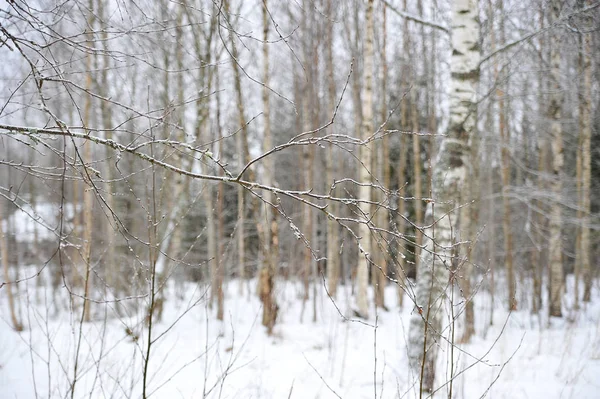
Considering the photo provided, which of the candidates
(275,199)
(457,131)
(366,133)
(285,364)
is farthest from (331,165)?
(285,364)

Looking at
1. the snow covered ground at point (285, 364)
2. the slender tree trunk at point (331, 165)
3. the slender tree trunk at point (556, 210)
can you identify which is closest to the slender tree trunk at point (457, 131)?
the snow covered ground at point (285, 364)

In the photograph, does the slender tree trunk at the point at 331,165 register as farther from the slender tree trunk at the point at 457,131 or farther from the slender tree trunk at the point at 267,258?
the slender tree trunk at the point at 457,131

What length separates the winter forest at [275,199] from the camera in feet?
6.05

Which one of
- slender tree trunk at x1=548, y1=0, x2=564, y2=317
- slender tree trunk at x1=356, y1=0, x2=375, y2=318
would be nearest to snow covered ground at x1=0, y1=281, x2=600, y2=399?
slender tree trunk at x1=356, y1=0, x2=375, y2=318

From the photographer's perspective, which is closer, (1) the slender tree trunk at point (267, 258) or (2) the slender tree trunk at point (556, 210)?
(1) the slender tree trunk at point (267, 258)

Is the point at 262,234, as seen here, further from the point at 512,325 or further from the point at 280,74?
the point at 280,74

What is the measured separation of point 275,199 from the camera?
24.7ft

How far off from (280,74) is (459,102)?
9101 mm

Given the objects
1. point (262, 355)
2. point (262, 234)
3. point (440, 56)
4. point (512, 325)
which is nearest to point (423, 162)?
point (440, 56)

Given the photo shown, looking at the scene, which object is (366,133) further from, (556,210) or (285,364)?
(556,210)

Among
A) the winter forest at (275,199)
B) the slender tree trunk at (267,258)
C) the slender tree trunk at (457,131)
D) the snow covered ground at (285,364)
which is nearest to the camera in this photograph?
the winter forest at (275,199)

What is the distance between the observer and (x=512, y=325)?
293 inches

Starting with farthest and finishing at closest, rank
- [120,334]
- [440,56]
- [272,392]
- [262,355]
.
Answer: [440,56]
[120,334]
[262,355]
[272,392]

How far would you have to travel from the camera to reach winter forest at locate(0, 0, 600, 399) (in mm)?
1845
